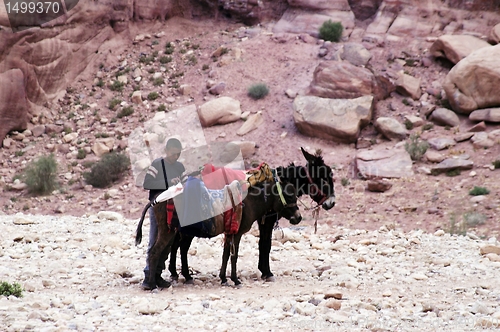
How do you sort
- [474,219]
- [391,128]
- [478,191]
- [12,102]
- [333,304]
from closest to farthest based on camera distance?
[333,304], [474,219], [478,191], [391,128], [12,102]

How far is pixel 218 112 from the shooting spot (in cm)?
2348

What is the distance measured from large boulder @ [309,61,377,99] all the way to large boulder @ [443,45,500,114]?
9.34 feet

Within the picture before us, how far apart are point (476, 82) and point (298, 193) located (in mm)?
14451

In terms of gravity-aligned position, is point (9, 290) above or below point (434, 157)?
below

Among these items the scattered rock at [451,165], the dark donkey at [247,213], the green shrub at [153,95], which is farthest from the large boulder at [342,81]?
the dark donkey at [247,213]

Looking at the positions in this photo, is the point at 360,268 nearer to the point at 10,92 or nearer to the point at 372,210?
the point at 372,210

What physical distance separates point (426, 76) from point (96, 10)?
45.9 ft

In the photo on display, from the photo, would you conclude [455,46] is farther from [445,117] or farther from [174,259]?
[174,259]

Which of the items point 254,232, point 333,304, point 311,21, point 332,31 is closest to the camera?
point 333,304

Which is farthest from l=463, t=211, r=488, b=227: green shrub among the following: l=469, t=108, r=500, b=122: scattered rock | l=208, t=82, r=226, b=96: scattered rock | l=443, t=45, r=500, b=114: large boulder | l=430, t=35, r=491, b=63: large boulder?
l=208, t=82, r=226, b=96: scattered rock

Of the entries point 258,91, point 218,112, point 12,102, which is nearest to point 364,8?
point 258,91

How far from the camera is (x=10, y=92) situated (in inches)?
913

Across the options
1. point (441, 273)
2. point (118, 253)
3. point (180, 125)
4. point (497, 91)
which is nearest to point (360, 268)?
point (441, 273)

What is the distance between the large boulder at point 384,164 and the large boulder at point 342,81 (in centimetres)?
333
